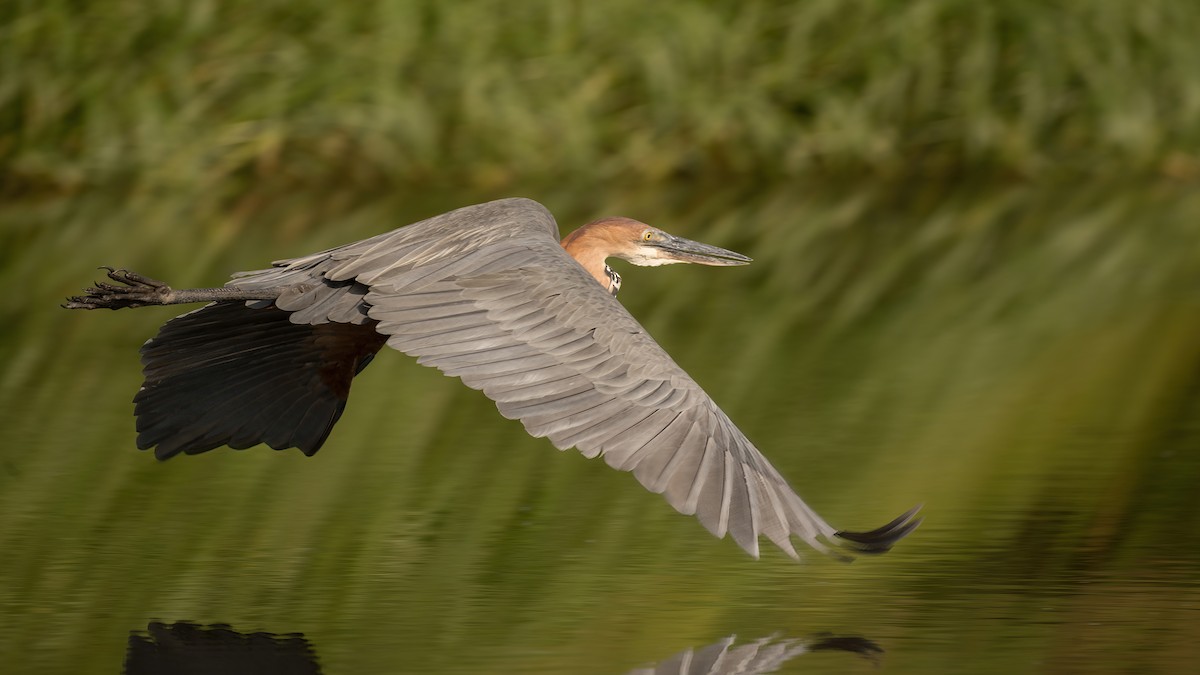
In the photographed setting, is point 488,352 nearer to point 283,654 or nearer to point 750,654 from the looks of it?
point 283,654

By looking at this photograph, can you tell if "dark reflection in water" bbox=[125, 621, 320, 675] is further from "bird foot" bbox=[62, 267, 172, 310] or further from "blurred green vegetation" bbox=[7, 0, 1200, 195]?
"blurred green vegetation" bbox=[7, 0, 1200, 195]

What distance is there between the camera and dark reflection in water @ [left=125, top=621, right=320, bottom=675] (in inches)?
178

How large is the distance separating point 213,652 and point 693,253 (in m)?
2.76

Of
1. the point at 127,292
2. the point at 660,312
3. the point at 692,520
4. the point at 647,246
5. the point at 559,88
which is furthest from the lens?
the point at 559,88

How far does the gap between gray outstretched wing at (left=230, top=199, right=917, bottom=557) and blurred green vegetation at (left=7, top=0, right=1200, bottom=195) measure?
840cm

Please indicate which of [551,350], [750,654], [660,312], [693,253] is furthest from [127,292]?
[660,312]

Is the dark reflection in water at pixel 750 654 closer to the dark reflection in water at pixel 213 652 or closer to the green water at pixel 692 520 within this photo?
the green water at pixel 692 520

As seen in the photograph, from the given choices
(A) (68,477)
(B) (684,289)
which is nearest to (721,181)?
(B) (684,289)

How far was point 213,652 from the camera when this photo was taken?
4.66m

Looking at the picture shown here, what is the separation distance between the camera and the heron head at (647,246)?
6.67 m

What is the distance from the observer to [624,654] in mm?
4574

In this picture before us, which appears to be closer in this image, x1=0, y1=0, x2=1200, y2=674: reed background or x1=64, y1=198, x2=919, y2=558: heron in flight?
x1=64, y1=198, x2=919, y2=558: heron in flight

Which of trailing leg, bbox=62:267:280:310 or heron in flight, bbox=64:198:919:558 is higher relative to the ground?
trailing leg, bbox=62:267:280:310

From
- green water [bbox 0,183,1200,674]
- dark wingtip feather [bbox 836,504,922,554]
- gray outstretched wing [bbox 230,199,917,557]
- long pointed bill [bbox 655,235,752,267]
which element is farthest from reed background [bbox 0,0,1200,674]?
long pointed bill [bbox 655,235,752,267]
